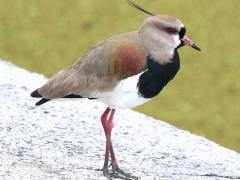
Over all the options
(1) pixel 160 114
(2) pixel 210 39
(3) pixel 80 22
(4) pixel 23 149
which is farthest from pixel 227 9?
(4) pixel 23 149

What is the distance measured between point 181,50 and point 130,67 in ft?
20.5

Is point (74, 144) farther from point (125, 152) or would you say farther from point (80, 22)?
point (80, 22)

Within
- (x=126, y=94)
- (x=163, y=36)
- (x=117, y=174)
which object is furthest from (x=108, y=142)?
(x=163, y=36)

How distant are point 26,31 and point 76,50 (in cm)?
92

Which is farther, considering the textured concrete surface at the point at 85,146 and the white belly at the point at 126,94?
the textured concrete surface at the point at 85,146

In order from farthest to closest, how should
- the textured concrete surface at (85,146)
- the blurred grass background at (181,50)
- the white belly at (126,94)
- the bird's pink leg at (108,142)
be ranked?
the blurred grass background at (181,50)
the textured concrete surface at (85,146)
the bird's pink leg at (108,142)
the white belly at (126,94)

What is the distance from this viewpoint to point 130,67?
3.87 m

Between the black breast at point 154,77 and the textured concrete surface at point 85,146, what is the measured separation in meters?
0.72

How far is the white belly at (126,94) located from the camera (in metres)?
3.84

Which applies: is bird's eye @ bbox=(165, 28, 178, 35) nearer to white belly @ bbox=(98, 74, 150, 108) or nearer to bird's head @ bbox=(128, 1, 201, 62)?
bird's head @ bbox=(128, 1, 201, 62)

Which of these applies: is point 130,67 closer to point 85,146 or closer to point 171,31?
point 171,31

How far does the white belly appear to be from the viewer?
3840 millimetres

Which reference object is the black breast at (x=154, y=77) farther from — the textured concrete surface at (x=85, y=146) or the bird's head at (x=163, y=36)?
the textured concrete surface at (x=85, y=146)

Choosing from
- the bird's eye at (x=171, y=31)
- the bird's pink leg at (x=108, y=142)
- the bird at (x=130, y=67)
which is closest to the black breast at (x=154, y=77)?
the bird at (x=130, y=67)
